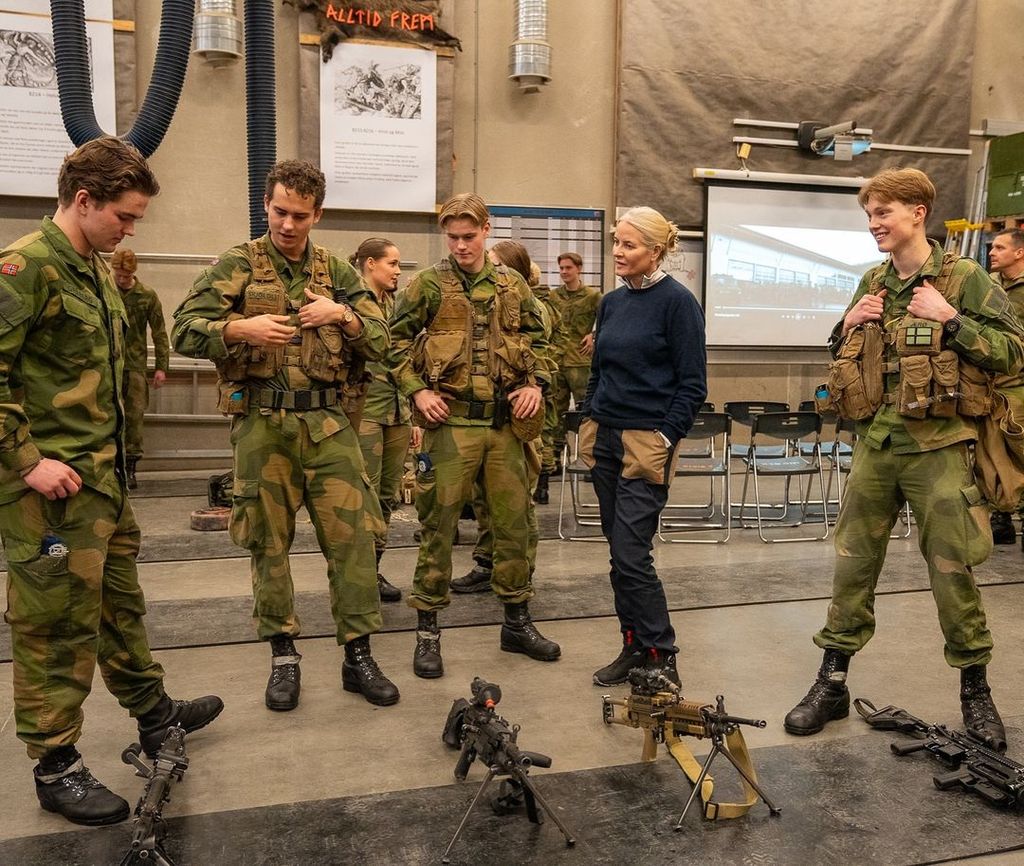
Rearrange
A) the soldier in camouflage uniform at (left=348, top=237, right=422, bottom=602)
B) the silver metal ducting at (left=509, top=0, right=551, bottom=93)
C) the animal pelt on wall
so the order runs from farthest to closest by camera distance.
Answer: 1. the silver metal ducting at (left=509, top=0, right=551, bottom=93)
2. the animal pelt on wall
3. the soldier in camouflage uniform at (left=348, top=237, right=422, bottom=602)

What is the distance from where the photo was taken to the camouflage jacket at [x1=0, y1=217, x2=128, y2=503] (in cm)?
260

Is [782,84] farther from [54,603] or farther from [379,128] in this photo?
[54,603]

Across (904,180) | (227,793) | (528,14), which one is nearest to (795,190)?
(528,14)

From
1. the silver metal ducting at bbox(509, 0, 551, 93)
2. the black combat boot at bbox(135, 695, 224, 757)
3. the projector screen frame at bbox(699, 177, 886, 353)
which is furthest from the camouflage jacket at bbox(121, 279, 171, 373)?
the projector screen frame at bbox(699, 177, 886, 353)

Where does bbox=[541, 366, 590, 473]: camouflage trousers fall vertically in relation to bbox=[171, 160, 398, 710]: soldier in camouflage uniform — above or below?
below

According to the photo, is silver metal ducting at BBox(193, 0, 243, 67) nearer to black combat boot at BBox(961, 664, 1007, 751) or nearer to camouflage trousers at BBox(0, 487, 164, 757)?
camouflage trousers at BBox(0, 487, 164, 757)

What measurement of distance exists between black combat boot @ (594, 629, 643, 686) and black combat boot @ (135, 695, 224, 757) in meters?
1.49

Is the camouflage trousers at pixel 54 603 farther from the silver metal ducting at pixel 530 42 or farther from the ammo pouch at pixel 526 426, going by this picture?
the silver metal ducting at pixel 530 42

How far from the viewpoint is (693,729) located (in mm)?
2879

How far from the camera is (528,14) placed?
30.7ft

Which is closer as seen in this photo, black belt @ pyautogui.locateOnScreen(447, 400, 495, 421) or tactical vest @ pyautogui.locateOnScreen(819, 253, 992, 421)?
tactical vest @ pyautogui.locateOnScreen(819, 253, 992, 421)

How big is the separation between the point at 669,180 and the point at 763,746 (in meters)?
7.77

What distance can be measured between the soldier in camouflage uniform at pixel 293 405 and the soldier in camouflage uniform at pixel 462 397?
345mm

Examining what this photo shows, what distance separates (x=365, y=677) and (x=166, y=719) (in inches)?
31.1
